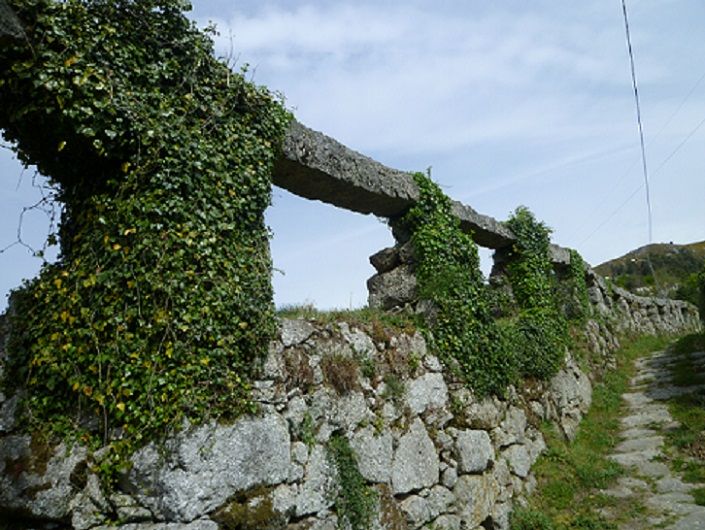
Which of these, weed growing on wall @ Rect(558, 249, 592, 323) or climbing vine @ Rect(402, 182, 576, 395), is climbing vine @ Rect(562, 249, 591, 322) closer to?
weed growing on wall @ Rect(558, 249, 592, 323)

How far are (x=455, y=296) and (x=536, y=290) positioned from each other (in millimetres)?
3358

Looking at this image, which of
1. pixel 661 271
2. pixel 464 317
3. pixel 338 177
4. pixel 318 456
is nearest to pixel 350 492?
pixel 318 456

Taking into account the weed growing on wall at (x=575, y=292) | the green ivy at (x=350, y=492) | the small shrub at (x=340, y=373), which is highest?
the weed growing on wall at (x=575, y=292)

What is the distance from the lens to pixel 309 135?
220 inches

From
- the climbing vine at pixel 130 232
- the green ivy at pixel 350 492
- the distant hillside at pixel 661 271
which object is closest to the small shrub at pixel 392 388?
the green ivy at pixel 350 492

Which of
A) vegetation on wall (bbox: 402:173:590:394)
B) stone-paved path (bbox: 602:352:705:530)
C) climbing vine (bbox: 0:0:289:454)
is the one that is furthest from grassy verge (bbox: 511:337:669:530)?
climbing vine (bbox: 0:0:289:454)

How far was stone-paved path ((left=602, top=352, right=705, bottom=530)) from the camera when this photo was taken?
5730 millimetres

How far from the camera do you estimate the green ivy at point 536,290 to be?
341 inches

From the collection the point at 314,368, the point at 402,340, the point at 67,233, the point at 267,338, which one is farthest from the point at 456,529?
the point at 67,233

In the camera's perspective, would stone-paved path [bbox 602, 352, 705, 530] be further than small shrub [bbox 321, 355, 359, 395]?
Yes

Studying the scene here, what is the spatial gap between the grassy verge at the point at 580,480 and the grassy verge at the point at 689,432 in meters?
0.73

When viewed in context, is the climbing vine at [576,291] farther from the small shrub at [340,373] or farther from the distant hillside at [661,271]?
the distant hillside at [661,271]

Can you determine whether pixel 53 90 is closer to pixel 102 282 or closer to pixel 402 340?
pixel 102 282

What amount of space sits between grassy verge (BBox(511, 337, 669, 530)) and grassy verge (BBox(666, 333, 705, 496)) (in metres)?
0.73
